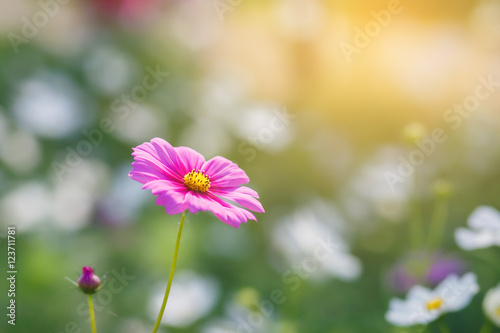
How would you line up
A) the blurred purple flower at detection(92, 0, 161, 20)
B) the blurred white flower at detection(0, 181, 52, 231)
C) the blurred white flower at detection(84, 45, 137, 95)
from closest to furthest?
the blurred white flower at detection(0, 181, 52, 231) → the blurred white flower at detection(84, 45, 137, 95) → the blurred purple flower at detection(92, 0, 161, 20)

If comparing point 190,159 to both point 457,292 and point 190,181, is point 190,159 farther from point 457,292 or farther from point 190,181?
point 457,292

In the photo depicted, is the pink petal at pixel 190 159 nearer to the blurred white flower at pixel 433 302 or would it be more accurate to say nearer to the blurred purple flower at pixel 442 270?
the blurred white flower at pixel 433 302

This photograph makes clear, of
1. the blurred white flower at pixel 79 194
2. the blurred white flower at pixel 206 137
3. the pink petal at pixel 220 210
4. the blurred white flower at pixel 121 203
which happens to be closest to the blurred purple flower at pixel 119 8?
the blurred white flower at pixel 206 137

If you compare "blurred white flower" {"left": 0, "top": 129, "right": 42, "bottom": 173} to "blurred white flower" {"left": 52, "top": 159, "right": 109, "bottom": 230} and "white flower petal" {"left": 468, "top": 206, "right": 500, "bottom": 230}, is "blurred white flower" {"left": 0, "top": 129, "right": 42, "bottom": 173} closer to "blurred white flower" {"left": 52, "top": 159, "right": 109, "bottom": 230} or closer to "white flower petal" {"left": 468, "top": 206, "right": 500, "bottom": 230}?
"blurred white flower" {"left": 52, "top": 159, "right": 109, "bottom": 230}

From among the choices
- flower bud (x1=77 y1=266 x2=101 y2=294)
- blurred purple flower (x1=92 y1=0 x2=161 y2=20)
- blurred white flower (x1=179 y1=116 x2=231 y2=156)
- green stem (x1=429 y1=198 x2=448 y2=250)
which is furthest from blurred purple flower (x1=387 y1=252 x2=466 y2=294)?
blurred purple flower (x1=92 y1=0 x2=161 y2=20)

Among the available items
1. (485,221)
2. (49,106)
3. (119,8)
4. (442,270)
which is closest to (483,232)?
(485,221)
